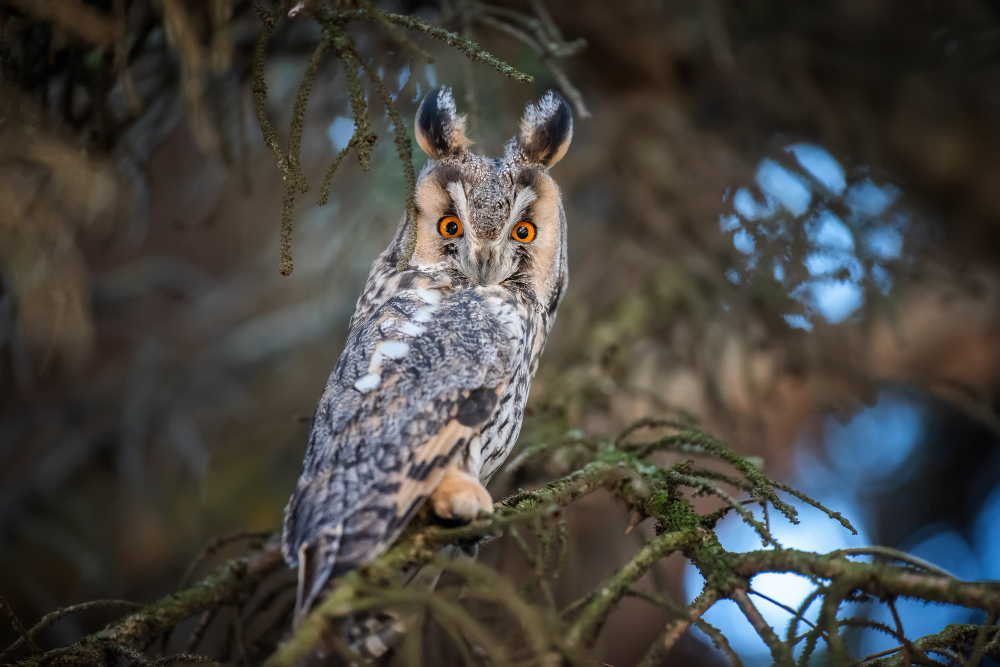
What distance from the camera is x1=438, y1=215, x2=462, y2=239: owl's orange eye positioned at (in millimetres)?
1826

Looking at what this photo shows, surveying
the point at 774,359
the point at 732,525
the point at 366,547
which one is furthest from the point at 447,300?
the point at 732,525

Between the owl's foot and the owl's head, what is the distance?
1.94 feet

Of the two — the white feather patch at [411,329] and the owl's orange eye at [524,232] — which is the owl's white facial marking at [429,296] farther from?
the owl's orange eye at [524,232]

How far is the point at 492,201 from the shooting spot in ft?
5.78

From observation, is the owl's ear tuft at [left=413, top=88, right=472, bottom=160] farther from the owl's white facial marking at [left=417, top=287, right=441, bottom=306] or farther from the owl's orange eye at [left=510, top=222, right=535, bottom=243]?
the owl's white facial marking at [left=417, top=287, right=441, bottom=306]


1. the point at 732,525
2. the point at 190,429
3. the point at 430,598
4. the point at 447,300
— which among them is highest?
the point at 447,300

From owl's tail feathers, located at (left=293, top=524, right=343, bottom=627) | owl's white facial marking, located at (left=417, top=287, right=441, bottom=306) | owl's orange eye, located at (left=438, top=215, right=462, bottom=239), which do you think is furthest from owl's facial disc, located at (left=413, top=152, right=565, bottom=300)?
owl's tail feathers, located at (left=293, top=524, right=343, bottom=627)

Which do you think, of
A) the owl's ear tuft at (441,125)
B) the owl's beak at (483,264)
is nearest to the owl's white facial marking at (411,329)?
the owl's beak at (483,264)

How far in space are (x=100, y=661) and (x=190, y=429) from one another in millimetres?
1995

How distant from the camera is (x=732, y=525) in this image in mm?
4926

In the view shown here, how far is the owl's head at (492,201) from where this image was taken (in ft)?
5.81

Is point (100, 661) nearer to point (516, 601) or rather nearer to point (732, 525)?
point (516, 601)

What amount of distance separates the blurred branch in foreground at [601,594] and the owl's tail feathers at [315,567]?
8 centimetres

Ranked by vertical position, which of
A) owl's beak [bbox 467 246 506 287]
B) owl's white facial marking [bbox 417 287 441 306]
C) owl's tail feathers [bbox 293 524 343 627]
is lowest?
owl's tail feathers [bbox 293 524 343 627]
